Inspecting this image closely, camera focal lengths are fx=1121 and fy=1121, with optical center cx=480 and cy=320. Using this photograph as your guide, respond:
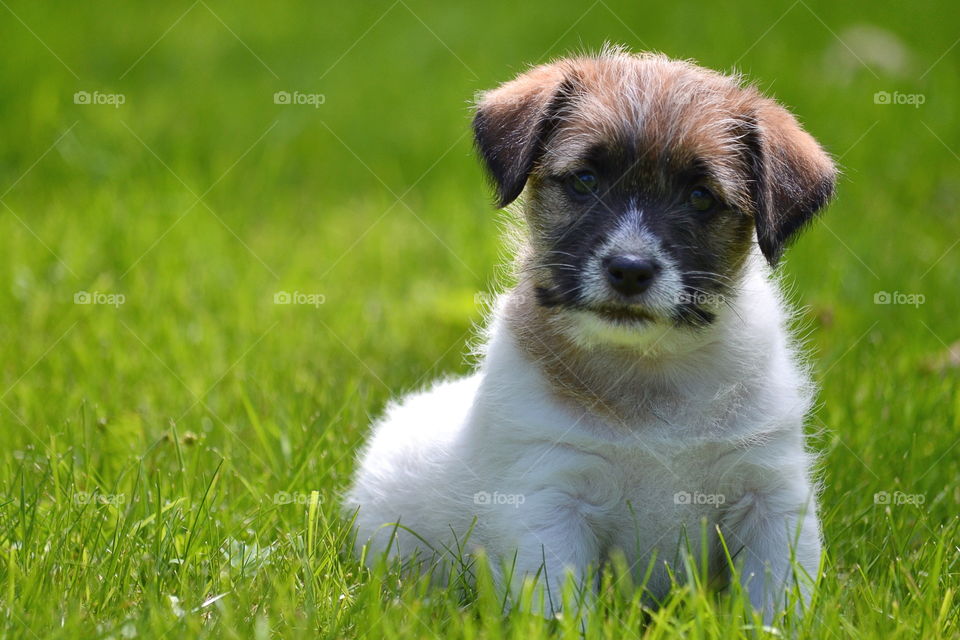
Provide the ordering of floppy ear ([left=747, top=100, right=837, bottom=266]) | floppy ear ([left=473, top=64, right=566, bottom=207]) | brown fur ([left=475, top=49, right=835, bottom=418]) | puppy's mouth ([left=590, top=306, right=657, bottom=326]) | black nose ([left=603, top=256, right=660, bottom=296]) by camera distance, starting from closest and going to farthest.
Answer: black nose ([left=603, top=256, right=660, bottom=296]), puppy's mouth ([left=590, top=306, right=657, bottom=326]), brown fur ([left=475, top=49, right=835, bottom=418]), floppy ear ([left=747, top=100, right=837, bottom=266]), floppy ear ([left=473, top=64, right=566, bottom=207])

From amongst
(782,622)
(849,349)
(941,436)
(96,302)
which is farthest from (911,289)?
(96,302)

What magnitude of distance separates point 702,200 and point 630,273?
0.49 metres

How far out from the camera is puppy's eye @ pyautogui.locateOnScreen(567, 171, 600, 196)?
411 cm

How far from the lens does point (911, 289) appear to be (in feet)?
23.9

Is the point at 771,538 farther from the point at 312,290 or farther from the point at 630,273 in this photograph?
the point at 312,290

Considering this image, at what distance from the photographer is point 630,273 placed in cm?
384

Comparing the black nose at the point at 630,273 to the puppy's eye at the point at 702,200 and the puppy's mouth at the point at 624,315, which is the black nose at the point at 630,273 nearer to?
the puppy's mouth at the point at 624,315

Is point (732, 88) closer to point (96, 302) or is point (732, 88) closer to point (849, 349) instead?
point (849, 349)

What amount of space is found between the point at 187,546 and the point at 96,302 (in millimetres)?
3305

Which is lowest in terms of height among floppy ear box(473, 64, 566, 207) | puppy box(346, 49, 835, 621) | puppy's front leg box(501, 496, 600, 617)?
puppy's front leg box(501, 496, 600, 617)

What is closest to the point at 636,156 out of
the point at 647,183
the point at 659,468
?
the point at 647,183

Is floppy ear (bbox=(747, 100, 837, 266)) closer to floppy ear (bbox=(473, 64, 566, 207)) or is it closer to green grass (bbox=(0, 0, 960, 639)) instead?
floppy ear (bbox=(473, 64, 566, 207))

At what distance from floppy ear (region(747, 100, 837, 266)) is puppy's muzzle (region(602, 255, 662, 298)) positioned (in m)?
0.55

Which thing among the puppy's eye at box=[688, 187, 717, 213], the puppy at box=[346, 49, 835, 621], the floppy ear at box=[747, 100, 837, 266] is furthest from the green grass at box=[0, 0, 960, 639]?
the puppy's eye at box=[688, 187, 717, 213]
